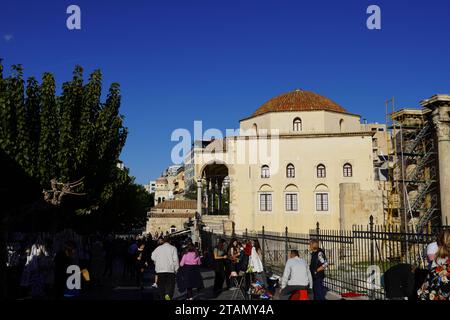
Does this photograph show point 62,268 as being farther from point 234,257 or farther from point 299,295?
point 299,295

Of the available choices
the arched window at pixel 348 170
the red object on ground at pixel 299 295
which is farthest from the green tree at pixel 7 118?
the arched window at pixel 348 170

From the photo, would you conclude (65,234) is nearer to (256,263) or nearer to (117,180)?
(117,180)

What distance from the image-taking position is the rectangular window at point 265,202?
3525 centimetres

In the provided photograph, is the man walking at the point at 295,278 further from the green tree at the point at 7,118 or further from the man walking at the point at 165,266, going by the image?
the green tree at the point at 7,118

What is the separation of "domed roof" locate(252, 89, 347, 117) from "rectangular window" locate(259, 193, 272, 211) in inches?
271

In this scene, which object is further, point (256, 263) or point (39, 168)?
point (39, 168)


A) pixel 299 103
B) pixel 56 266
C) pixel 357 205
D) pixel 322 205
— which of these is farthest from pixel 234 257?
pixel 299 103

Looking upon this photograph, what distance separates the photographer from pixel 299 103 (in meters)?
37.8

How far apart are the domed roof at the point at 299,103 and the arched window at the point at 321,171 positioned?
4.71 metres

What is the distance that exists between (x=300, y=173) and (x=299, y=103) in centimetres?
615
